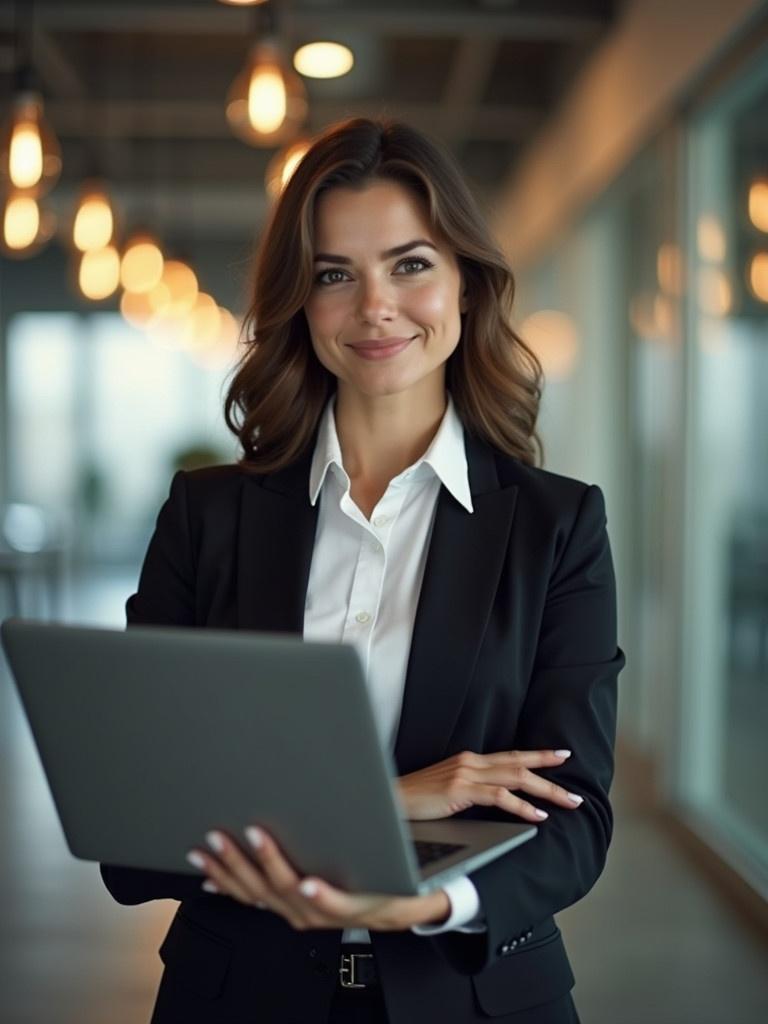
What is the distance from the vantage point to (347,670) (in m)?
1.21

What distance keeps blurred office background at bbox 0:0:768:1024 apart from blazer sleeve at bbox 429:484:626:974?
672mm

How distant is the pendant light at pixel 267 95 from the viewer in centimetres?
400

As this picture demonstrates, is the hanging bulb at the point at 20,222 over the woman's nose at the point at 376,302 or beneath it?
over

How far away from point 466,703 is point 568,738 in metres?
0.12

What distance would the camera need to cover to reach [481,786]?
1.54 m

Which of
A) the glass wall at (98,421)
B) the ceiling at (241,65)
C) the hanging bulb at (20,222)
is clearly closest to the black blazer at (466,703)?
the hanging bulb at (20,222)

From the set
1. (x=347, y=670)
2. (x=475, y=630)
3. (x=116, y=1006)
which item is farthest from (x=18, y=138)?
(x=347, y=670)

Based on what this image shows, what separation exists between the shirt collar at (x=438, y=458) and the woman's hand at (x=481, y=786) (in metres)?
0.34

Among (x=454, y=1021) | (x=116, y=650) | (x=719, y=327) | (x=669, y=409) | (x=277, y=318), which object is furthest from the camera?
(x=669, y=409)

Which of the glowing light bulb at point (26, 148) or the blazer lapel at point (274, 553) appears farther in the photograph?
the glowing light bulb at point (26, 148)

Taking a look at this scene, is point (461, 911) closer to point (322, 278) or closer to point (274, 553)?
point (274, 553)

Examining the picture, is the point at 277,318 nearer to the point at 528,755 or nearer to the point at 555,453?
the point at 528,755

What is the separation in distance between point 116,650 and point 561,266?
24.8 feet

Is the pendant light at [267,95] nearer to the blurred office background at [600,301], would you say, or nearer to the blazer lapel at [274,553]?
the blurred office background at [600,301]
